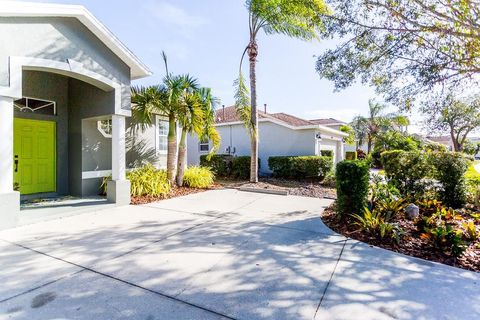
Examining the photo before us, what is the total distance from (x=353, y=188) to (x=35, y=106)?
9.77 m

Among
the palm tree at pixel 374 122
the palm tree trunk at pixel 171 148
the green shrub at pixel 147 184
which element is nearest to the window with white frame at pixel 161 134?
the palm tree trunk at pixel 171 148

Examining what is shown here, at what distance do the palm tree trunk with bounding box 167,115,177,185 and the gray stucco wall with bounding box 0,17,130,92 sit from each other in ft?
7.43

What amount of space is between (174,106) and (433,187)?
361 inches

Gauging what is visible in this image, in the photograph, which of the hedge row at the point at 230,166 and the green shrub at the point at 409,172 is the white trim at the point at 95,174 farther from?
the green shrub at the point at 409,172

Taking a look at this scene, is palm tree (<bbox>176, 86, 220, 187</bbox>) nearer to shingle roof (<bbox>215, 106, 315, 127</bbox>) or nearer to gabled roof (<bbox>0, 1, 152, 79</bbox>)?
gabled roof (<bbox>0, 1, 152, 79</bbox>)

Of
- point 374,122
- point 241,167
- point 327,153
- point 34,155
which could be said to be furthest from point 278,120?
point 374,122

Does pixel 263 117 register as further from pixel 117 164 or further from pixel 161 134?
pixel 117 164

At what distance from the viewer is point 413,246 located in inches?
191

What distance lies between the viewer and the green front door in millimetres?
7820

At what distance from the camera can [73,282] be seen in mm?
3363

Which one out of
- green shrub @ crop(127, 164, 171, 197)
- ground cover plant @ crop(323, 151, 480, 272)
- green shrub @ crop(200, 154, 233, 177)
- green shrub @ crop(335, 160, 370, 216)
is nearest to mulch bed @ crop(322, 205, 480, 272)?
ground cover plant @ crop(323, 151, 480, 272)

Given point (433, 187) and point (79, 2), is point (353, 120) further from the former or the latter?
point (79, 2)

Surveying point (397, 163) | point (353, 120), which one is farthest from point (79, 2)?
point (353, 120)

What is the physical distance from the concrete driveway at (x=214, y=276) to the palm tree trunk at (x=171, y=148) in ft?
14.5
